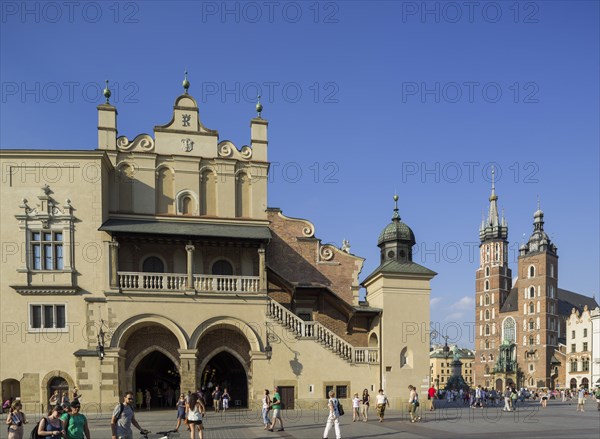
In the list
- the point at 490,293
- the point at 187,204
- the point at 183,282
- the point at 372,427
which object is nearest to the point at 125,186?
the point at 187,204

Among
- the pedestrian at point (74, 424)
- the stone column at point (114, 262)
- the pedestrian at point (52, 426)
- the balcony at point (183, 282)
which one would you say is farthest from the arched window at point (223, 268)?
the pedestrian at point (52, 426)

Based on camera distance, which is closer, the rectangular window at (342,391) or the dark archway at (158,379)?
the rectangular window at (342,391)

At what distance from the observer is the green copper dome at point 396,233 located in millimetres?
35531

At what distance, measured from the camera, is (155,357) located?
113 feet

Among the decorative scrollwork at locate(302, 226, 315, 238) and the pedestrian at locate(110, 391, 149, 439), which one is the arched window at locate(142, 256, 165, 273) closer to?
the decorative scrollwork at locate(302, 226, 315, 238)

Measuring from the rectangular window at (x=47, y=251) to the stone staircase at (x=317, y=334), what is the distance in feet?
34.3

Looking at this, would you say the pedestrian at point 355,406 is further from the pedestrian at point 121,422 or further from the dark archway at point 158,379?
the pedestrian at point 121,422

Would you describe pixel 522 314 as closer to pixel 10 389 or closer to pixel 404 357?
pixel 404 357

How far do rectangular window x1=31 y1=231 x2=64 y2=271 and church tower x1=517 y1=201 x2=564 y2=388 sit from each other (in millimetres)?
98126

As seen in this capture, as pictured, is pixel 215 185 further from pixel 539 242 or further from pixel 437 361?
pixel 437 361

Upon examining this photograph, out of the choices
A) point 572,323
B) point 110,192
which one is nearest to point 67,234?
point 110,192

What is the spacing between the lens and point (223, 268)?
32.8 m

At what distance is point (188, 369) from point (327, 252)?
10970 mm

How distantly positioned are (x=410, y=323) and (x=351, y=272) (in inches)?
198
